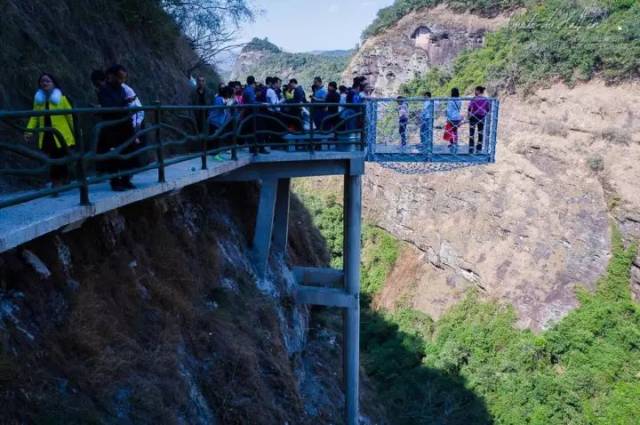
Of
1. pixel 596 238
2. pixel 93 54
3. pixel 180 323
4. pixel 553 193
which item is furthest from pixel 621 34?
pixel 180 323

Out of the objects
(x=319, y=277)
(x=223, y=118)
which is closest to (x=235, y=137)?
(x=223, y=118)

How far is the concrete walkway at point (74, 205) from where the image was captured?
4289mm

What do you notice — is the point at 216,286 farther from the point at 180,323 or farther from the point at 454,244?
the point at 454,244

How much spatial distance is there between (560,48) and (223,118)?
71.8 feet

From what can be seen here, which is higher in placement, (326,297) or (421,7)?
(421,7)

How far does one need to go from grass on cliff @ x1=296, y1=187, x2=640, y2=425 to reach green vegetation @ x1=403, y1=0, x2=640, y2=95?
8295 mm

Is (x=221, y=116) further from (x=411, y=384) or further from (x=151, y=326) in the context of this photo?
(x=411, y=384)

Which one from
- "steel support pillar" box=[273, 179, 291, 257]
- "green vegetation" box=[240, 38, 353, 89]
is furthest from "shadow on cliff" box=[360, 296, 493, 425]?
"green vegetation" box=[240, 38, 353, 89]

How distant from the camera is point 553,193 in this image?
22.5 metres

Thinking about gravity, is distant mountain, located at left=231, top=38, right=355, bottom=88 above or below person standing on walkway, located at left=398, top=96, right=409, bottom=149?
above

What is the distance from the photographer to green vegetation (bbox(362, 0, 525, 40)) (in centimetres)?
3766

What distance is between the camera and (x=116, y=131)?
5.92 meters

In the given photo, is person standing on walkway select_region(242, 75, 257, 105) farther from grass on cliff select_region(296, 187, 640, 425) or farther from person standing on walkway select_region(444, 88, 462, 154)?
grass on cliff select_region(296, 187, 640, 425)

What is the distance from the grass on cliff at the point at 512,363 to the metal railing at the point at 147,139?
30.8ft
